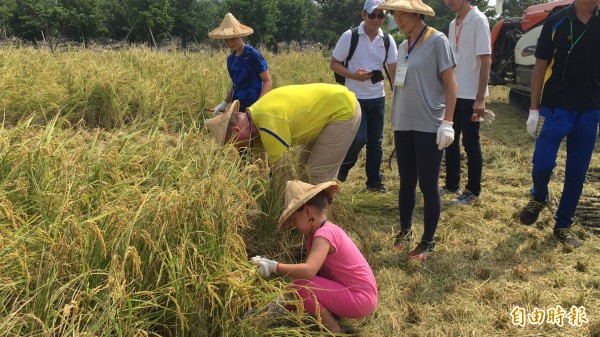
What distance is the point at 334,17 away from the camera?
165ft

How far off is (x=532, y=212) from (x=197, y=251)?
2488mm

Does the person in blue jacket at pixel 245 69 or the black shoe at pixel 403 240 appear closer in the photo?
the black shoe at pixel 403 240

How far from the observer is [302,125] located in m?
2.88

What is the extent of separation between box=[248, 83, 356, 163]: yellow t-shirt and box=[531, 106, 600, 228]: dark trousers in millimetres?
1273

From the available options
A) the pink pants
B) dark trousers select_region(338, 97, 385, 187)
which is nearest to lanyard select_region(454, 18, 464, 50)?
dark trousers select_region(338, 97, 385, 187)

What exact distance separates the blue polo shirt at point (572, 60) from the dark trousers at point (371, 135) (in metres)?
1.40

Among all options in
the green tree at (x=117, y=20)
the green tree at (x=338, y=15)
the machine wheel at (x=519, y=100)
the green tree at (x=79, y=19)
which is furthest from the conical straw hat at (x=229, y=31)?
the green tree at (x=338, y=15)

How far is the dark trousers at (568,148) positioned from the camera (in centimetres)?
302

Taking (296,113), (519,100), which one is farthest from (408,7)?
(519,100)

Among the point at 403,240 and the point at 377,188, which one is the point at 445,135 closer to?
the point at 403,240

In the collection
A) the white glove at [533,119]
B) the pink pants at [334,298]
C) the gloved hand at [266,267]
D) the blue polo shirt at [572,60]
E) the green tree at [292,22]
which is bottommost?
the green tree at [292,22]

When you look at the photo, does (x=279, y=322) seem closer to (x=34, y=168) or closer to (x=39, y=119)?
(x=34, y=168)

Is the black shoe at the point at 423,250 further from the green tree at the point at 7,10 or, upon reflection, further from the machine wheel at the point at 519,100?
the green tree at the point at 7,10

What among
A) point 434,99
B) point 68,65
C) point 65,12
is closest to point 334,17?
point 65,12
